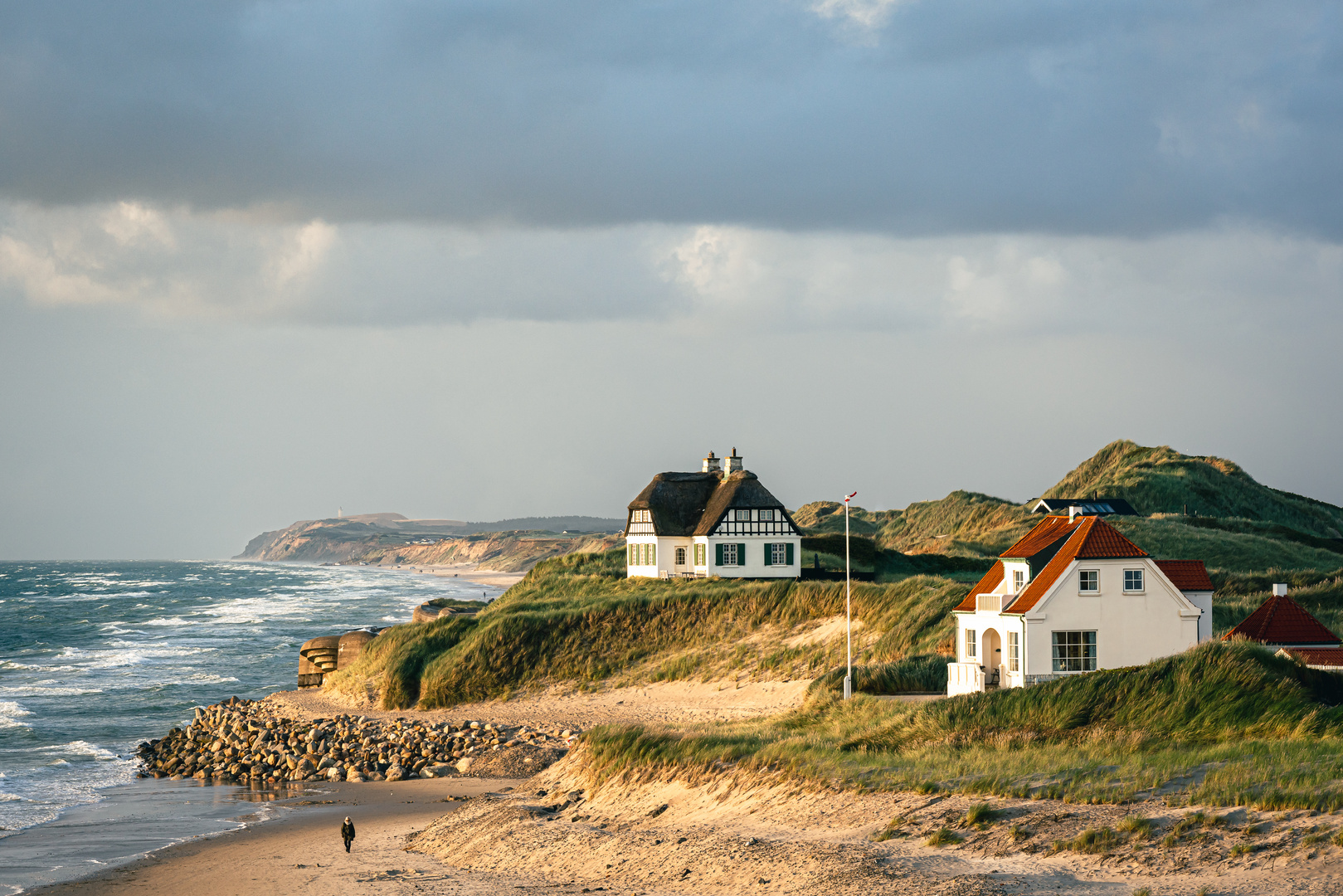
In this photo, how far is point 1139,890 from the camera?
599 inches

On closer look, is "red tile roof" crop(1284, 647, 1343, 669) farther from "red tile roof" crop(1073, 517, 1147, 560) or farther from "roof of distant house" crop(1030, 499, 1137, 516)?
"roof of distant house" crop(1030, 499, 1137, 516)

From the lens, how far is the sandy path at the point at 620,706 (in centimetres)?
3681

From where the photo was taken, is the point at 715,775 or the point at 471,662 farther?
the point at 471,662

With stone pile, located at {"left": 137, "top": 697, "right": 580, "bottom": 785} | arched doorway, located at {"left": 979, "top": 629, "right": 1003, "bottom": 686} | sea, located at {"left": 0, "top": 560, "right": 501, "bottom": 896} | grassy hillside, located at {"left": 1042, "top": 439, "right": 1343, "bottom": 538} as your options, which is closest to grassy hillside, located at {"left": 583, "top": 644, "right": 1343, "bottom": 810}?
arched doorway, located at {"left": 979, "top": 629, "right": 1003, "bottom": 686}

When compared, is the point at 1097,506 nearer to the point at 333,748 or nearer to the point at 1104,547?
the point at 1104,547

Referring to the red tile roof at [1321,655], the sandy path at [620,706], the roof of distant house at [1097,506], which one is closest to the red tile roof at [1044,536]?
the red tile roof at [1321,655]

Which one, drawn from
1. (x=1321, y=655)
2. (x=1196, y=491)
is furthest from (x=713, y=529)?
(x=1196, y=491)

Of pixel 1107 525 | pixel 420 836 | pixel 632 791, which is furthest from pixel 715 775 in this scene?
pixel 1107 525

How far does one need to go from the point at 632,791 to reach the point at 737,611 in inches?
928

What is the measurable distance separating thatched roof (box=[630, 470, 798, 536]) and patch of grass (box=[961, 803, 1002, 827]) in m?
41.9

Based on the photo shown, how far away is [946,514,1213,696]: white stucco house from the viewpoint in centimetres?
2872

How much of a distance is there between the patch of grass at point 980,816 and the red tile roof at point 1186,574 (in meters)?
15.2

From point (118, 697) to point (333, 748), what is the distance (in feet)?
70.1

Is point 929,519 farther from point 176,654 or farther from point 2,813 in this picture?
point 2,813
